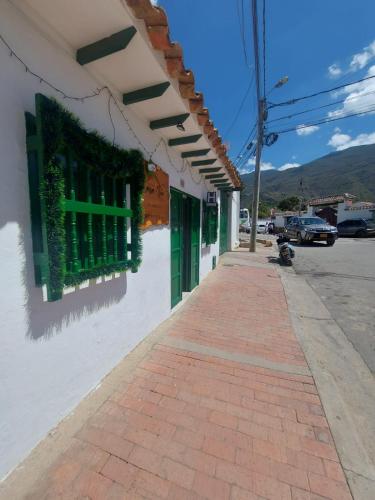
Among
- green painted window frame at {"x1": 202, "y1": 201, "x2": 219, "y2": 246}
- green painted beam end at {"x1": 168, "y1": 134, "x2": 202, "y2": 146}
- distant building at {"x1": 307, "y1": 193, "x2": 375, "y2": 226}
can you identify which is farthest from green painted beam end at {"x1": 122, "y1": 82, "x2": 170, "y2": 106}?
distant building at {"x1": 307, "y1": 193, "x2": 375, "y2": 226}

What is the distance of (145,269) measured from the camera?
2.91 meters

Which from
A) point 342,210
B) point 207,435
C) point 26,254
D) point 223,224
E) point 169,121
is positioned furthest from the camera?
point 342,210

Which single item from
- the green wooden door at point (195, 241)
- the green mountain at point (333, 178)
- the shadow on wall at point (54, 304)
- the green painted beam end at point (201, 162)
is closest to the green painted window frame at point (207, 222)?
the green wooden door at point (195, 241)

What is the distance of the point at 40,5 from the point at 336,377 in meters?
3.86

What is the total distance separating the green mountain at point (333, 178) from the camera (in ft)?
295

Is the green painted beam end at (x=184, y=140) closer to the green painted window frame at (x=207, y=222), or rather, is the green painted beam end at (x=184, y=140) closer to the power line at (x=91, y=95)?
the power line at (x=91, y=95)

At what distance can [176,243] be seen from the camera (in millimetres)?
4184

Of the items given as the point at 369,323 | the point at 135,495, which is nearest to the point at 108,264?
the point at 135,495

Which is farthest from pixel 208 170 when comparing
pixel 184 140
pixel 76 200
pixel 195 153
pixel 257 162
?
A: pixel 257 162

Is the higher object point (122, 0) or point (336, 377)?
point (122, 0)

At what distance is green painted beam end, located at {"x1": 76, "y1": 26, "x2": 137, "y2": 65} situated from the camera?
Result: 1.50m

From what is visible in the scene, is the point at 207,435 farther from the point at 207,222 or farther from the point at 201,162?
the point at 207,222

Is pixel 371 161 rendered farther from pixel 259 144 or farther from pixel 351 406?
pixel 351 406

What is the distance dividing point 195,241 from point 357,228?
67.7ft
